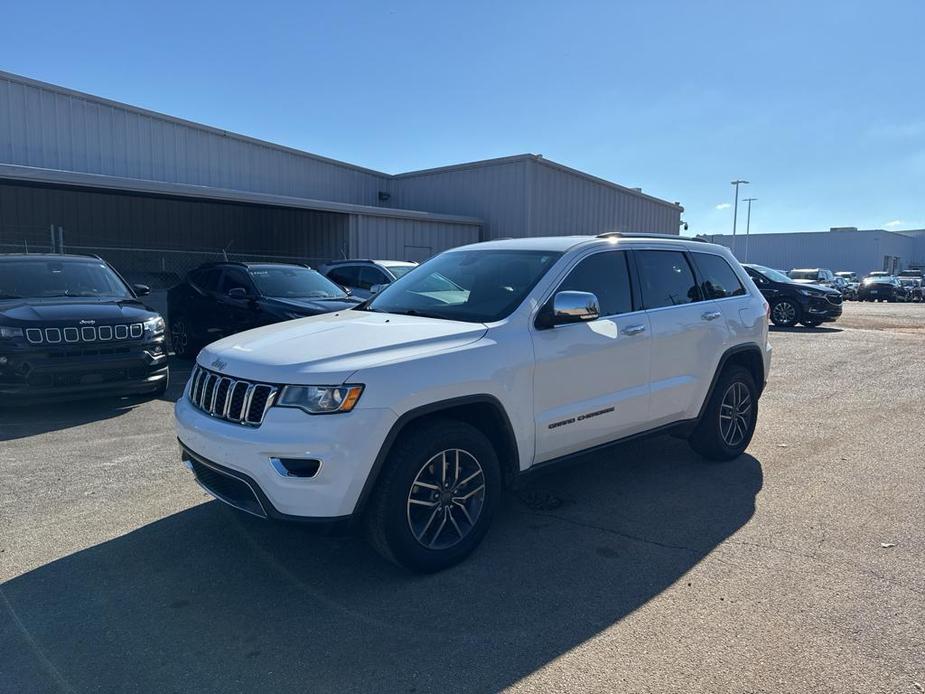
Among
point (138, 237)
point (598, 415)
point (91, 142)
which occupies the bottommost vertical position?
point (598, 415)

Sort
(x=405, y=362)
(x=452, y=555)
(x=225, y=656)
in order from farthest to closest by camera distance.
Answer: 1. (x=452, y=555)
2. (x=405, y=362)
3. (x=225, y=656)

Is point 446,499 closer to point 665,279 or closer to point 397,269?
point 665,279

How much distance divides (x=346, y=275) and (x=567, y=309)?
10.1m

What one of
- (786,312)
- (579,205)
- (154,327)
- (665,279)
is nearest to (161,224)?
(579,205)

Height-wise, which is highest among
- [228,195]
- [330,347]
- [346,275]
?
[228,195]

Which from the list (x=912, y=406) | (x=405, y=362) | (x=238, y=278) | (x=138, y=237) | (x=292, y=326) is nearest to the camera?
(x=405, y=362)

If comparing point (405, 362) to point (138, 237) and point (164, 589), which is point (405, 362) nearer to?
point (164, 589)

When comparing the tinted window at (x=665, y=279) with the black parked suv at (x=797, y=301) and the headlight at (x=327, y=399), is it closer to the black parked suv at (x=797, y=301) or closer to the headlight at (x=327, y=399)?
the headlight at (x=327, y=399)

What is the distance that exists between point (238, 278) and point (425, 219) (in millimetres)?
10071

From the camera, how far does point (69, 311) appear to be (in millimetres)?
6977

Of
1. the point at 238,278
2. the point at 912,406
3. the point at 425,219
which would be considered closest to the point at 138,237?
the point at 425,219

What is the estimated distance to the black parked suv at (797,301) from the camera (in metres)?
17.0

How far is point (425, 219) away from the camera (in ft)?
63.6

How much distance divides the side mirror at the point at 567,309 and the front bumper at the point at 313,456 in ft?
4.00
